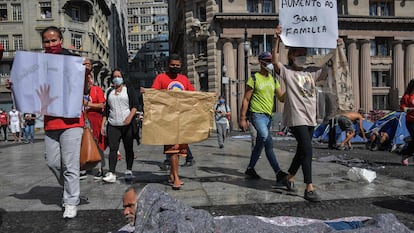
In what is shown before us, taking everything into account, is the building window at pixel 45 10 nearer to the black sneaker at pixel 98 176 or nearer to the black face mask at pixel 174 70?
the black sneaker at pixel 98 176

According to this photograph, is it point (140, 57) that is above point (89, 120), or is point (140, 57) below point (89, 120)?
above

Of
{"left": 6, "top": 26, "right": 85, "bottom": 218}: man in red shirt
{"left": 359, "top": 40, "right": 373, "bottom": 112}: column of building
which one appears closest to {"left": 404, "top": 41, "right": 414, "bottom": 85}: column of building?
{"left": 359, "top": 40, "right": 373, "bottom": 112}: column of building

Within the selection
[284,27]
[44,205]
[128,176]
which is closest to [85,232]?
[44,205]

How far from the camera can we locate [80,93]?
406cm

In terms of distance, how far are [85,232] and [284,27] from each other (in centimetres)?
328

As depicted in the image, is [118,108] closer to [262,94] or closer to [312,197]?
[262,94]

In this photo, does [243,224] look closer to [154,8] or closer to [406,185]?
[406,185]

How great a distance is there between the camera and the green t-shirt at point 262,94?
562cm

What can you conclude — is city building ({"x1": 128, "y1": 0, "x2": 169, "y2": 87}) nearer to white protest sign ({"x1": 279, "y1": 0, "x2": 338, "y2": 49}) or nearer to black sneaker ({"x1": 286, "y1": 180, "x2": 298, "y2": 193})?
white protest sign ({"x1": 279, "y1": 0, "x2": 338, "y2": 49})

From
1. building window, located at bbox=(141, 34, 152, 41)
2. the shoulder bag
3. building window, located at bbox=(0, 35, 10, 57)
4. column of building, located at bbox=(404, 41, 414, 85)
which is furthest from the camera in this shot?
building window, located at bbox=(141, 34, 152, 41)

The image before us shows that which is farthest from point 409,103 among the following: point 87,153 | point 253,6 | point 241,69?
point 253,6

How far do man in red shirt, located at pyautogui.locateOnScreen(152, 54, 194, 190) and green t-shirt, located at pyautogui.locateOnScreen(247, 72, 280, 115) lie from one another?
37.8 inches

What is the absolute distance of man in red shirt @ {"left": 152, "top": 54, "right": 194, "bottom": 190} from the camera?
17.1 ft

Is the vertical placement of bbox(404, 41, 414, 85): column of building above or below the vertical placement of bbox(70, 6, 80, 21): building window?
below
